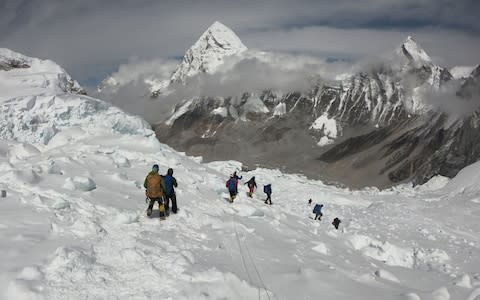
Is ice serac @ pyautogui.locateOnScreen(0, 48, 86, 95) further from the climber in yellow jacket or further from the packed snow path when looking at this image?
the climber in yellow jacket

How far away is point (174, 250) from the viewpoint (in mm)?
10742

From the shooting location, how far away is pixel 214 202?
1930 cm

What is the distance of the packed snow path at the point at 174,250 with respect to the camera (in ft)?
28.1

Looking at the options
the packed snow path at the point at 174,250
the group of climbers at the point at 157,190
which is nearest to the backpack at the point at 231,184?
the packed snow path at the point at 174,250

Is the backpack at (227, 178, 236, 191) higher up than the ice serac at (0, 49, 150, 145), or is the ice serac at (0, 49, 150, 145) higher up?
the ice serac at (0, 49, 150, 145)

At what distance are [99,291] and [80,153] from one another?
49.7 ft

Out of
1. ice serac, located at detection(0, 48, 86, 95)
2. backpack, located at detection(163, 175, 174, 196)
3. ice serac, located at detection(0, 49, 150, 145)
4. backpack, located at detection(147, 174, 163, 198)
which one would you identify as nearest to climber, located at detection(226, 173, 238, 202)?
backpack, located at detection(163, 175, 174, 196)

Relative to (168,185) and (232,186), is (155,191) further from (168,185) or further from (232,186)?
(232,186)

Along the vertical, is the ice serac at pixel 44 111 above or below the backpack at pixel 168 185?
above

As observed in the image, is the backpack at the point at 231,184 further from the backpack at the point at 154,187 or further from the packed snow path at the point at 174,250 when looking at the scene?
the backpack at the point at 154,187

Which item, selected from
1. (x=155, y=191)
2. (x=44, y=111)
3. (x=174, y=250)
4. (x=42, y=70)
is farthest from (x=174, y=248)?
(x=42, y=70)

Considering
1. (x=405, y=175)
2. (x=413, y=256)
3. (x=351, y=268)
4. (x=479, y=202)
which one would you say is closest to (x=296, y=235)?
(x=351, y=268)

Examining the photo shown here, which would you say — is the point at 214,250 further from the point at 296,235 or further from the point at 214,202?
the point at 214,202

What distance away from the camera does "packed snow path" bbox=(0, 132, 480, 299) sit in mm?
8578
